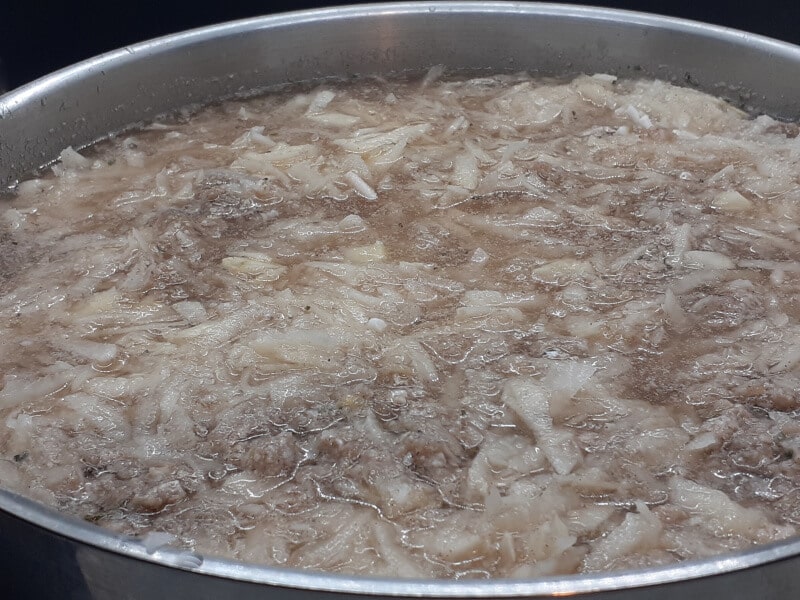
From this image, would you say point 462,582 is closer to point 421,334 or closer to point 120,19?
point 421,334

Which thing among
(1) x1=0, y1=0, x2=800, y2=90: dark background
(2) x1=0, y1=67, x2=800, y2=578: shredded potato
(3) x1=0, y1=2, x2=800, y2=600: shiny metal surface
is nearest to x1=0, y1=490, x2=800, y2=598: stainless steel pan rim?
(2) x1=0, y1=67, x2=800, y2=578: shredded potato

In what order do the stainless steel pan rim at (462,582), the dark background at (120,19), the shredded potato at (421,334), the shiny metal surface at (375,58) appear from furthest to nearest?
the dark background at (120,19), the shiny metal surface at (375,58), the shredded potato at (421,334), the stainless steel pan rim at (462,582)

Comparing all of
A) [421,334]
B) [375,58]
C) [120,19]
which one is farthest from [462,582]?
[120,19]

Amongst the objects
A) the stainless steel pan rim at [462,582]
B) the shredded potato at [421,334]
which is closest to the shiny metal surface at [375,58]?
the shredded potato at [421,334]

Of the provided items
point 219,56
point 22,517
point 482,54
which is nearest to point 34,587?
point 22,517

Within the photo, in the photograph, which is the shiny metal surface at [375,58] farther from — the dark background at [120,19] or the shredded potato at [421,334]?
the dark background at [120,19]
